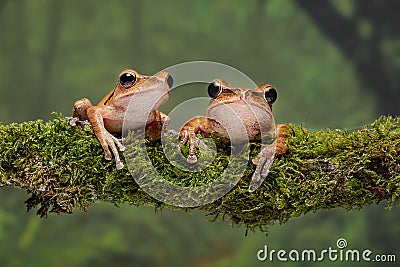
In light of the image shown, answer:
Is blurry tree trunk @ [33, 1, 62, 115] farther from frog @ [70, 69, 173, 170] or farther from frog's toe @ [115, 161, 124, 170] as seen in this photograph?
frog's toe @ [115, 161, 124, 170]

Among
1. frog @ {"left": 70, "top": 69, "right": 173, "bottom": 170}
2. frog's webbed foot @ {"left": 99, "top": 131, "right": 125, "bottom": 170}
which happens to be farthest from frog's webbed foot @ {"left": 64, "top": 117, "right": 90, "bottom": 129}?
frog's webbed foot @ {"left": 99, "top": 131, "right": 125, "bottom": 170}

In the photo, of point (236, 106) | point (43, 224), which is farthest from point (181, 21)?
Result: point (236, 106)

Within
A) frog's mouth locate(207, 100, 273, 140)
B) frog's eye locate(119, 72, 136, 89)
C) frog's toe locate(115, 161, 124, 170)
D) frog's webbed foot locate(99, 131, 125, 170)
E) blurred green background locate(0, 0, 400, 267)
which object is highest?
blurred green background locate(0, 0, 400, 267)

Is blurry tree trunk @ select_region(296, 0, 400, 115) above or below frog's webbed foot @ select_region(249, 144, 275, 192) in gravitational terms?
above

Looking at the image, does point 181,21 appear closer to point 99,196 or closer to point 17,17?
point 17,17

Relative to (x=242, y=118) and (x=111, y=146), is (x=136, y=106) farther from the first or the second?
(x=242, y=118)

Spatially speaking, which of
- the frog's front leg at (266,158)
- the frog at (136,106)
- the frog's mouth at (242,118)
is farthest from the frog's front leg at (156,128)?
the frog's front leg at (266,158)

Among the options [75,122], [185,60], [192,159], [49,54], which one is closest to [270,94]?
[192,159]
